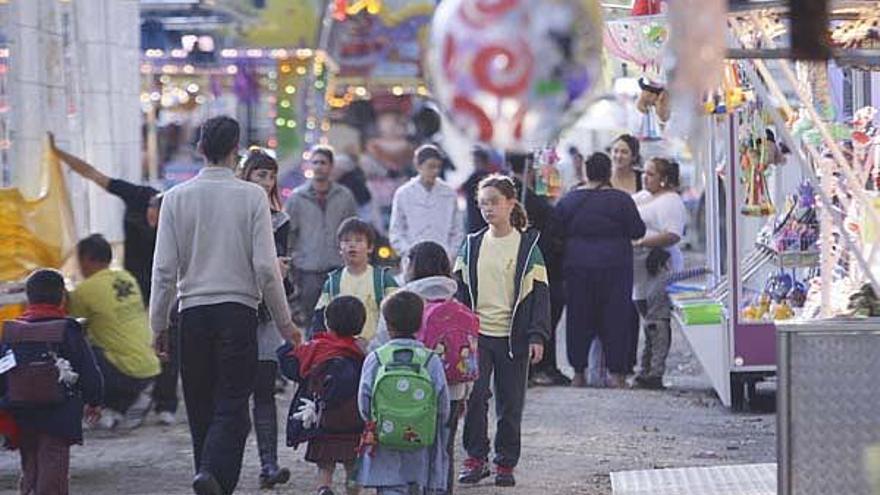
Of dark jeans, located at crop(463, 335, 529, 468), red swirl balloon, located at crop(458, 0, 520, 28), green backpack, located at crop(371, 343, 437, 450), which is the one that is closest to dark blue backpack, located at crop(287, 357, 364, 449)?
green backpack, located at crop(371, 343, 437, 450)

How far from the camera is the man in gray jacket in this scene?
14.6 metres

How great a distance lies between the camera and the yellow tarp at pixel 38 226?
39.0 feet

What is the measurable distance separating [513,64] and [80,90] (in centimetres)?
1027

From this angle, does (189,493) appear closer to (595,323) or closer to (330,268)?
(330,268)

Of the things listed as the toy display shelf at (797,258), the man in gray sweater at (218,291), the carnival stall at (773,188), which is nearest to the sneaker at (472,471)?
the carnival stall at (773,188)

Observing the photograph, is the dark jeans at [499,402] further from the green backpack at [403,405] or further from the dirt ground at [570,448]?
the green backpack at [403,405]

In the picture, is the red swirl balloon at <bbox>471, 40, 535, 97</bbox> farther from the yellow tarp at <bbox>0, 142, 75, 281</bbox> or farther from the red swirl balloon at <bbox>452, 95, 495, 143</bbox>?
the yellow tarp at <bbox>0, 142, 75, 281</bbox>

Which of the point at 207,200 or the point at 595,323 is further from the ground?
the point at 207,200

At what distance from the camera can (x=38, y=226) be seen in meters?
12.4

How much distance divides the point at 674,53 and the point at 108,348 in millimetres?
8045

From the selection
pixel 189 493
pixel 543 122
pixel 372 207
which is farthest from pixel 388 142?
pixel 543 122

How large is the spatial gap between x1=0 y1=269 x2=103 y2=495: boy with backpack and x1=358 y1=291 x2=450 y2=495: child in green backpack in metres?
1.37

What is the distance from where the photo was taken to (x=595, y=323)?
15156 mm

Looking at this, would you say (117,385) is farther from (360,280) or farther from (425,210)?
(425,210)
